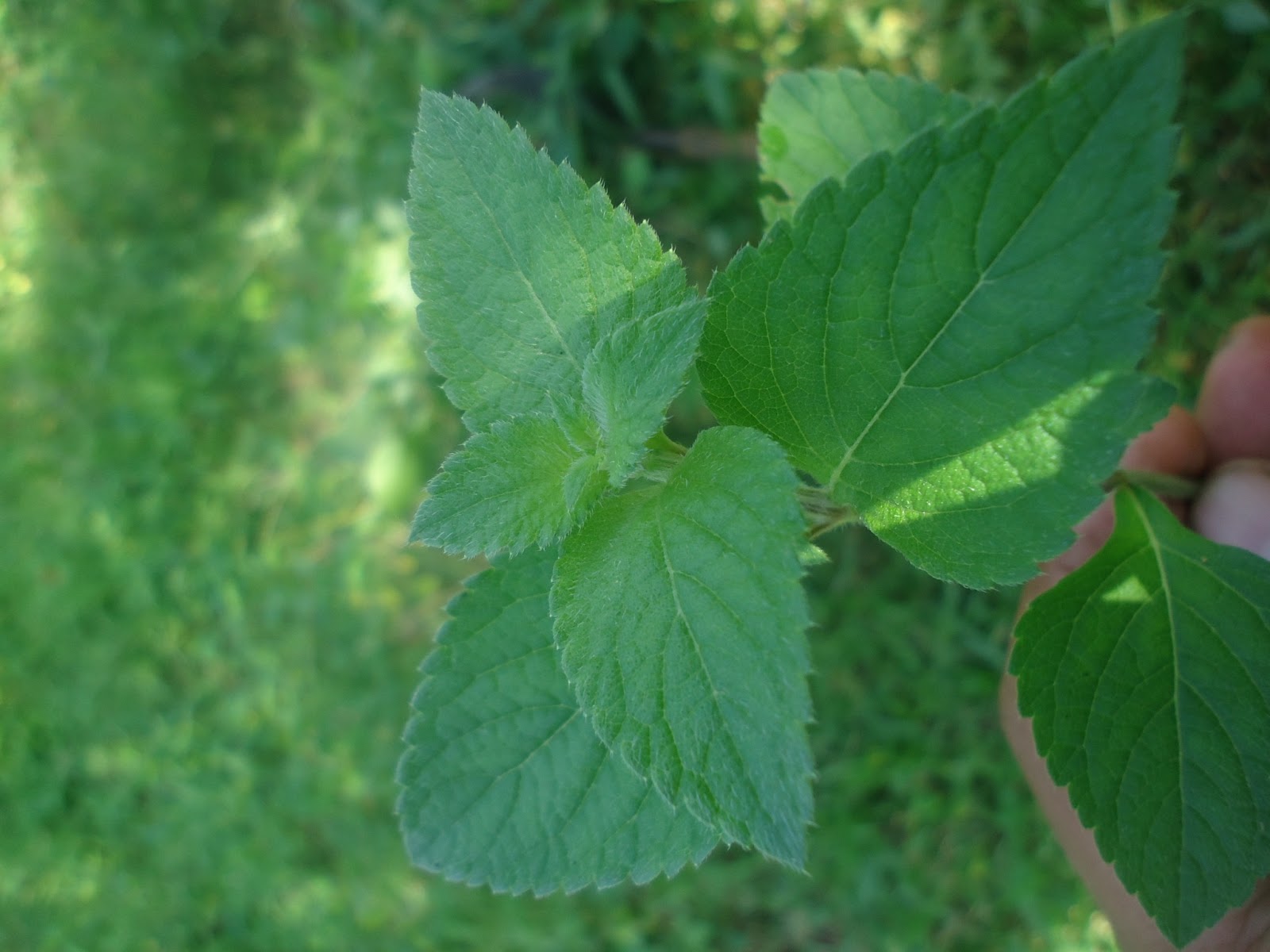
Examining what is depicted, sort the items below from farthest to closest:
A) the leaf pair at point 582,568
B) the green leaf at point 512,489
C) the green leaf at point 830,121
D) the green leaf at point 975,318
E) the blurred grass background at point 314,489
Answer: the blurred grass background at point 314,489
the green leaf at point 830,121
the green leaf at point 512,489
the leaf pair at point 582,568
the green leaf at point 975,318

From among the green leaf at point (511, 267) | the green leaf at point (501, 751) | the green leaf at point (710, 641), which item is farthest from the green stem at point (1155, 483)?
the green leaf at point (501, 751)

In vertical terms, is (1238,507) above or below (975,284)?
below

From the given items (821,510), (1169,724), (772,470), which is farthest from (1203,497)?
(772,470)

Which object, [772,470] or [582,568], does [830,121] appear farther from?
[582,568]

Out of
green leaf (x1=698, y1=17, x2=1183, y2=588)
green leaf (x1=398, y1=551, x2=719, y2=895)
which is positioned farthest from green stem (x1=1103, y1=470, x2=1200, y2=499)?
green leaf (x1=398, y1=551, x2=719, y2=895)

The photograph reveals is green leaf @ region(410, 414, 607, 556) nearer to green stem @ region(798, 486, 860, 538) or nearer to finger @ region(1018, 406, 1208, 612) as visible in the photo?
green stem @ region(798, 486, 860, 538)

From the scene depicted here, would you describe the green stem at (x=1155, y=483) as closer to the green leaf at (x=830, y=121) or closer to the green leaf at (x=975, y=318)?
the green leaf at (x=975, y=318)
